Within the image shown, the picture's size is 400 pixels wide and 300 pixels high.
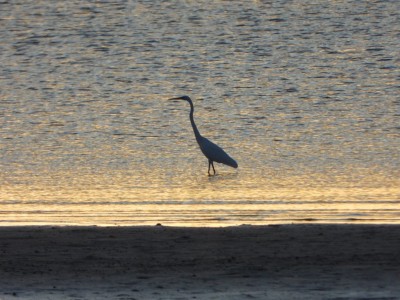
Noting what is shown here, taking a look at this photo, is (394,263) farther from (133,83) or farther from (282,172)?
(133,83)

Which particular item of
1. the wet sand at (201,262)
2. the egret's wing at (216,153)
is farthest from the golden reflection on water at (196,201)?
the wet sand at (201,262)

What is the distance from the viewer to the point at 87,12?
124ft

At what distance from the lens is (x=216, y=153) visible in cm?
1631

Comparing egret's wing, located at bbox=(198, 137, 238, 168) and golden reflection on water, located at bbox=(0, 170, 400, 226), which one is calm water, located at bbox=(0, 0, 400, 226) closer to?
golden reflection on water, located at bbox=(0, 170, 400, 226)

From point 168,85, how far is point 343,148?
8.05 metres

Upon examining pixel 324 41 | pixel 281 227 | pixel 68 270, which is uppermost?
pixel 68 270

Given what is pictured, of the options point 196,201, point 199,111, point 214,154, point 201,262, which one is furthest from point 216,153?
point 201,262

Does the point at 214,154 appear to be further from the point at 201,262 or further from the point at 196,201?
the point at 201,262

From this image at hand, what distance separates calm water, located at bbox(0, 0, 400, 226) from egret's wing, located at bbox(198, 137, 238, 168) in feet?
0.56

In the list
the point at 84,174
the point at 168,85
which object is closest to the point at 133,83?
the point at 168,85

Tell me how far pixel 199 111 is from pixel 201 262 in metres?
13.0

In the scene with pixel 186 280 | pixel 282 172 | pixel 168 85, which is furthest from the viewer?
pixel 168 85

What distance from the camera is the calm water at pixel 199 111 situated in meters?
12.8

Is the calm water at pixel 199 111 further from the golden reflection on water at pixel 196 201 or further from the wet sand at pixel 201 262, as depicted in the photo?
the wet sand at pixel 201 262
